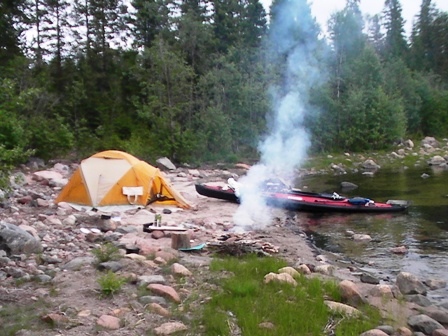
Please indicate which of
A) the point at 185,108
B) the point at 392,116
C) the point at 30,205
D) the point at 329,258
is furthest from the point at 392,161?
the point at 30,205

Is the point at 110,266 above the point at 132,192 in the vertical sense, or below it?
below

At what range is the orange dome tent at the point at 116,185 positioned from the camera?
1446 centimetres

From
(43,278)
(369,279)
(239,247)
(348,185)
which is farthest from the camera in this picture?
(348,185)

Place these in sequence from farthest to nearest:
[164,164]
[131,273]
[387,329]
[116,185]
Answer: [164,164], [116,185], [131,273], [387,329]

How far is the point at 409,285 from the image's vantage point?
8688mm

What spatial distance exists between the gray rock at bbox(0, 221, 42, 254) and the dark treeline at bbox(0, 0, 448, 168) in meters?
12.3

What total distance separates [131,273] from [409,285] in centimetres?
500

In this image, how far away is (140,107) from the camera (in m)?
30.0

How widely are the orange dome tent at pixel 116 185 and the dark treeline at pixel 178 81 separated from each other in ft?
21.3

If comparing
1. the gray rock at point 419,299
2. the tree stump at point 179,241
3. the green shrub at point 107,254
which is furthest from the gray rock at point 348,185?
the green shrub at point 107,254

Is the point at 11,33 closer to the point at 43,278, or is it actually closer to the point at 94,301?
the point at 43,278

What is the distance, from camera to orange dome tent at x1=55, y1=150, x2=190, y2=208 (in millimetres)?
14461

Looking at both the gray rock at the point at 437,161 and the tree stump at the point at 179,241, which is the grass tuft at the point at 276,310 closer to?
the tree stump at the point at 179,241

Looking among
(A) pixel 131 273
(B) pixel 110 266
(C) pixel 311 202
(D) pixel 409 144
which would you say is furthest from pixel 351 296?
(D) pixel 409 144
